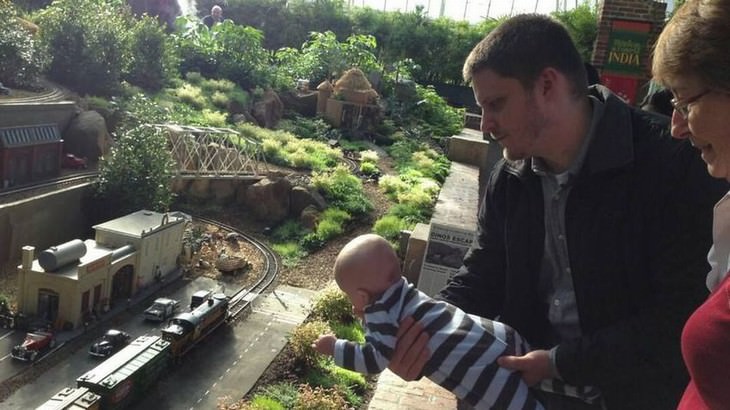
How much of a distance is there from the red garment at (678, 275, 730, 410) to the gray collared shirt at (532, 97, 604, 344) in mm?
1176

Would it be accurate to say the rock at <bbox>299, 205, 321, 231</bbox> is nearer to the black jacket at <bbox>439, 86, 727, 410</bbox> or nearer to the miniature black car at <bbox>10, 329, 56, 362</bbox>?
the miniature black car at <bbox>10, 329, 56, 362</bbox>

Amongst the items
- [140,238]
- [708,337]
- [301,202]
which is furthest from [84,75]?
[708,337]

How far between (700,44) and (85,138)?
63.9ft

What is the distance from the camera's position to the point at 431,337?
2.83m

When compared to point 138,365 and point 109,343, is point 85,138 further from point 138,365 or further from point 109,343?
point 138,365

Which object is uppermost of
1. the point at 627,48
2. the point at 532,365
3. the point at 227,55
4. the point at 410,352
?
→ the point at 627,48

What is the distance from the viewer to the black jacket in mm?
2213

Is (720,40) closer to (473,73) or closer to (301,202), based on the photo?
(473,73)

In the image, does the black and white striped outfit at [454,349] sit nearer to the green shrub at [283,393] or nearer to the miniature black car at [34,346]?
the green shrub at [283,393]

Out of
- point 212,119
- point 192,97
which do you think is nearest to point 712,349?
point 212,119

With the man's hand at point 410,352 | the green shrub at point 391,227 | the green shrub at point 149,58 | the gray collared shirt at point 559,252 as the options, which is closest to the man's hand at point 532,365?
the gray collared shirt at point 559,252

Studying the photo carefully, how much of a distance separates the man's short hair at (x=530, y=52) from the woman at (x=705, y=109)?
2.45 ft

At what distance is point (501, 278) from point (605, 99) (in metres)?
0.95

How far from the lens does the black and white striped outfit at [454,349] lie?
8.63 feet
